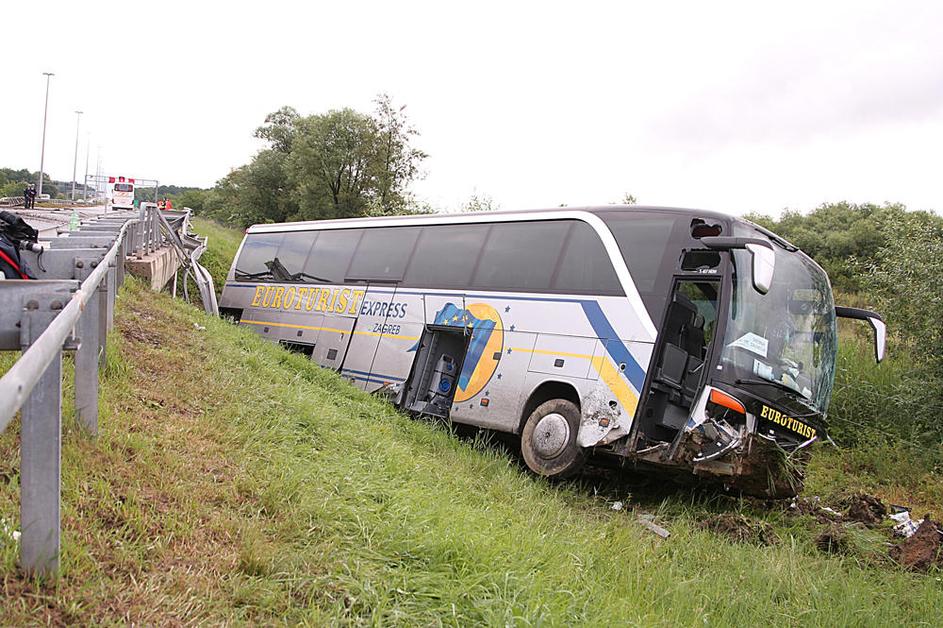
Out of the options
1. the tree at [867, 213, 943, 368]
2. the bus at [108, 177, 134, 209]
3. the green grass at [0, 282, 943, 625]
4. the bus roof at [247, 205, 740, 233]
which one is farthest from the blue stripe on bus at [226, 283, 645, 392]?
the bus at [108, 177, 134, 209]

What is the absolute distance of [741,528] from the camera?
730 centimetres

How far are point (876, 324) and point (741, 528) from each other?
11.5 ft

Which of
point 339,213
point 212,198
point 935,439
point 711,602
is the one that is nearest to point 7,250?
point 711,602

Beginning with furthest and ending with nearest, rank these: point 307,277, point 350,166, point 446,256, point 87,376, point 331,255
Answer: point 350,166 → point 307,277 → point 331,255 → point 446,256 → point 87,376

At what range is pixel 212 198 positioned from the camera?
5972cm

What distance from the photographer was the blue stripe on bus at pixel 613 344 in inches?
311

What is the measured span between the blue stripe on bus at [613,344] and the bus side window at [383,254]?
13.3ft

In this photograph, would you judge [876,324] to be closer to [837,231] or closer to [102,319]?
[102,319]

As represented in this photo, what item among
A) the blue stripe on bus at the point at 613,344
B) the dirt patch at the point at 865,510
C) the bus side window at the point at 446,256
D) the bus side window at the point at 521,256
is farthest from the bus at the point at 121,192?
the dirt patch at the point at 865,510

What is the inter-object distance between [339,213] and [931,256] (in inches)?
1035

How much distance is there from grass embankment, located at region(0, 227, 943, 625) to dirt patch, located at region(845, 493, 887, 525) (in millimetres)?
715

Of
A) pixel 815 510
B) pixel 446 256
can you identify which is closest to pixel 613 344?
pixel 815 510

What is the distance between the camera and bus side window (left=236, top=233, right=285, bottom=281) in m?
15.6

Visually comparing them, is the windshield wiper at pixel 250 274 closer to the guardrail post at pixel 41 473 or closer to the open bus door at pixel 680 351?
the open bus door at pixel 680 351
